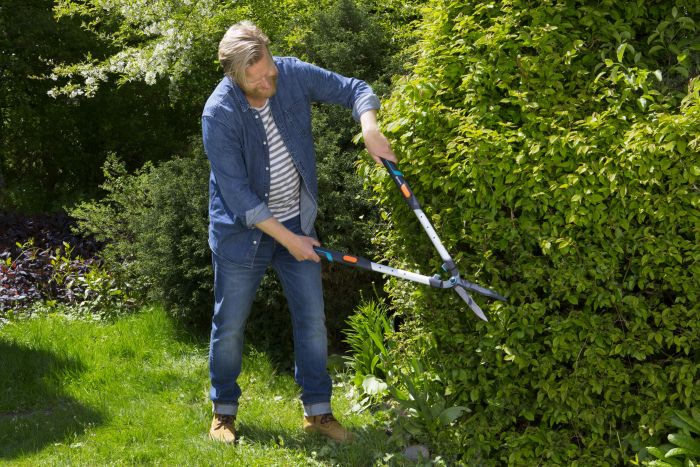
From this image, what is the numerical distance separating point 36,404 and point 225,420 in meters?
1.42

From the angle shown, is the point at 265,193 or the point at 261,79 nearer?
the point at 261,79

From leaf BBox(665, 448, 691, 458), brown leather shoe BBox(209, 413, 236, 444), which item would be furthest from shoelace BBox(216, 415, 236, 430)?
leaf BBox(665, 448, 691, 458)

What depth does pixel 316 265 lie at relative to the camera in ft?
12.8

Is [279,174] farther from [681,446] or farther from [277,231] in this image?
[681,446]

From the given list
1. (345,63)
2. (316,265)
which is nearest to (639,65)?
(316,265)

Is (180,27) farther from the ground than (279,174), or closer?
farther from the ground

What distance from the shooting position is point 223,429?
4.06 meters

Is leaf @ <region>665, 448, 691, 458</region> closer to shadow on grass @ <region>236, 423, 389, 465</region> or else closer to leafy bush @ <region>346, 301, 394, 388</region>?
shadow on grass @ <region>236, 423, 389, 465</region>

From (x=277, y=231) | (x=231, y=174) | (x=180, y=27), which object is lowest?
(x=277, y=231)

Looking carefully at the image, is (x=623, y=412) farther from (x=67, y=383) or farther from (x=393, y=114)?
(x=67, y=383)

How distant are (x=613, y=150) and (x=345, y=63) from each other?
2.96 m

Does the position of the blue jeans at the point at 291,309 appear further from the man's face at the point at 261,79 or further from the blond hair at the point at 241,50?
the blond hair at the point at 241,50

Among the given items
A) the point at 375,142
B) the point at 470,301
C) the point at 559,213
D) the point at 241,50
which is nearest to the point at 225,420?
the point at 470,301

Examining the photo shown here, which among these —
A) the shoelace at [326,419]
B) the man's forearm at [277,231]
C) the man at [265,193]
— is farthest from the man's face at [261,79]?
the shoelace at [326,419]
